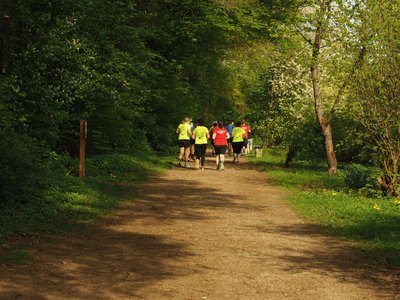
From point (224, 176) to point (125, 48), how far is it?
6.31 metres

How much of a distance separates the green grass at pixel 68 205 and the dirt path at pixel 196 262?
0.40m

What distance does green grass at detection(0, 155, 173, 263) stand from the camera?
33.1 ft

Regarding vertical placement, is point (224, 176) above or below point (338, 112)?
below

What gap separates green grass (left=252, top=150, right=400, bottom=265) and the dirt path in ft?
1.48

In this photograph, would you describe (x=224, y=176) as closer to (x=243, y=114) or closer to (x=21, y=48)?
(x=21, y=48)

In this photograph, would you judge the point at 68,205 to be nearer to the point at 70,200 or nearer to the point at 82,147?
the point at 70,200

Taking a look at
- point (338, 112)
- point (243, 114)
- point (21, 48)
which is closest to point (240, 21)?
point (338, 112)

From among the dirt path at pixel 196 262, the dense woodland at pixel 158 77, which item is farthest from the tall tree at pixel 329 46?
the dirt path at pixel 196 262

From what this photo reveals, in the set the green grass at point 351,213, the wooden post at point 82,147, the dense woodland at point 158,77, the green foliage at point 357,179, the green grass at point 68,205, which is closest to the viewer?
the green grass at point 68,205

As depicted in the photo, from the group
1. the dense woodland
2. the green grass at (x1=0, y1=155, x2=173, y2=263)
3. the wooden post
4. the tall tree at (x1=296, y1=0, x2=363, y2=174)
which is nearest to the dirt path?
the green grass at (x1=0, y1=155, x2=173, y2=263)

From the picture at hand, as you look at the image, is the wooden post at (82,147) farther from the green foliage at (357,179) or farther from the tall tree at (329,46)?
the green foliage at (357,179)

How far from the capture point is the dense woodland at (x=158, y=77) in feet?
44.9

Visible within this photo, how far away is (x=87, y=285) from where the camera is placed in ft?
23.5

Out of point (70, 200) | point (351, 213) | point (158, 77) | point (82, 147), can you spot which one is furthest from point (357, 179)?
point (158, 77)
